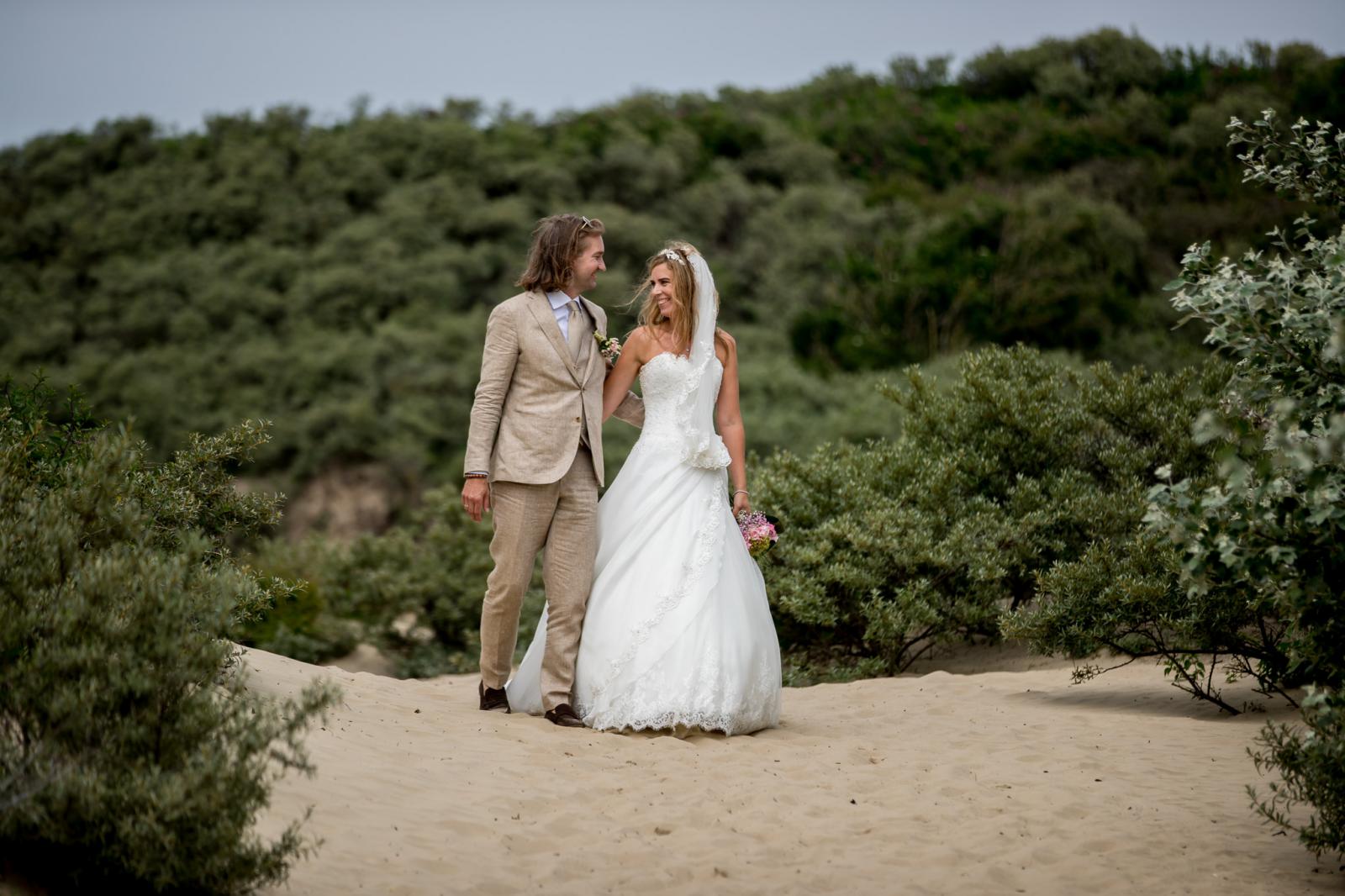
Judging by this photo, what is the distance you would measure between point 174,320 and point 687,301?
25.2 m

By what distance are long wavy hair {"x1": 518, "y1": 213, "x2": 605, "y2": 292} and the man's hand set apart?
1.03 metres

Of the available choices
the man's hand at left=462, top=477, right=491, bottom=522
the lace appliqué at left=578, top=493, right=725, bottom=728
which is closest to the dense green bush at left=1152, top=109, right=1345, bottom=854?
the lace appliqué at left=578, top=493, right=725, bottom=728

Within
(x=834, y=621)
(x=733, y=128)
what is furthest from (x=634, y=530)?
(x=733, y=128)

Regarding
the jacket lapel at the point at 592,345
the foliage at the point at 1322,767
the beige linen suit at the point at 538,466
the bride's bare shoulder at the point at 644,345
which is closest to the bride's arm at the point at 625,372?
the bride's bare shoulder at the point at 644,345

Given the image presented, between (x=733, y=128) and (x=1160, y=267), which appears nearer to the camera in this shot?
(x=1160, y=267)

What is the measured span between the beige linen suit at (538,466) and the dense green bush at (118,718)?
1.99 meters

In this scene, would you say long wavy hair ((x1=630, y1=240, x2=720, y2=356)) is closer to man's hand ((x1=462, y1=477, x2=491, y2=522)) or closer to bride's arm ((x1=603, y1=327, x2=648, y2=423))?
bride's arm ((x1=603, y1=327, x2=648, y2=423))

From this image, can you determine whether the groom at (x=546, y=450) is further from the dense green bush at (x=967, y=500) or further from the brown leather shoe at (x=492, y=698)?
the dense green bush at (x=967, y=500)

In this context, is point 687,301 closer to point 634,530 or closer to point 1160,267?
point 634,530

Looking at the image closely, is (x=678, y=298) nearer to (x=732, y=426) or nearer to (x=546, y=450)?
(x=732, y=426)

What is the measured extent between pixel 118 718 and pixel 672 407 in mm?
3388

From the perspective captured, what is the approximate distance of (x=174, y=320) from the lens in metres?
28.6

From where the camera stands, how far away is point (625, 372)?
21.4ft

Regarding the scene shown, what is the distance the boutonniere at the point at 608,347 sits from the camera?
251 inches
